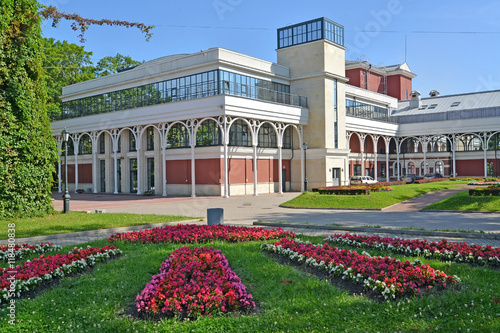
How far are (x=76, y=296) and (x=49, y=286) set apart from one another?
3.48 ft

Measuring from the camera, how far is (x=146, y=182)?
140 ft

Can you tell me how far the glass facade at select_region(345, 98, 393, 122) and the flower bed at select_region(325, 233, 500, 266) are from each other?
41.4m

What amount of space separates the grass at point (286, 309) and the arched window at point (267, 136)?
3393 cm

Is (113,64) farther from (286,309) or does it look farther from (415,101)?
(286,309)

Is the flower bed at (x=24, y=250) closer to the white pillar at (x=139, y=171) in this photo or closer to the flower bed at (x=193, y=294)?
the flower bed at (x=193, y=294)

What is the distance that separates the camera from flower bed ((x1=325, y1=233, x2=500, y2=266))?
28.0 ft

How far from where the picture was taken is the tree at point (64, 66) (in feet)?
172

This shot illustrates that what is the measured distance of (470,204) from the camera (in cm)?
2073

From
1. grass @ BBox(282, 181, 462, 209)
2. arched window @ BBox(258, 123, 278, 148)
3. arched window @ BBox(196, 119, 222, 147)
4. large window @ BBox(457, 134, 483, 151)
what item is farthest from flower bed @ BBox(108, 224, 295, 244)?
large window @ BBox(457, 134, 483, 151)

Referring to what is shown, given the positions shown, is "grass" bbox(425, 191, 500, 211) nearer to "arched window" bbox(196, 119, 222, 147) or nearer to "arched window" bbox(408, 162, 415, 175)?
"arched window" bbox(196, 119, 222, 147)

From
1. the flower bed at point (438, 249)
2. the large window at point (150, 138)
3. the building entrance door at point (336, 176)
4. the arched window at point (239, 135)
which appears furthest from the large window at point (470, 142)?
the flower bed at point (438, 249)

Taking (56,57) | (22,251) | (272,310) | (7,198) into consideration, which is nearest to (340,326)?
(272,310)

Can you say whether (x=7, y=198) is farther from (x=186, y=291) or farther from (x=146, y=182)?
(x=146, y=182)

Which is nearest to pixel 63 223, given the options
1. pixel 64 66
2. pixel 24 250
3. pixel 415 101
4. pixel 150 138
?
pixel 24 250
